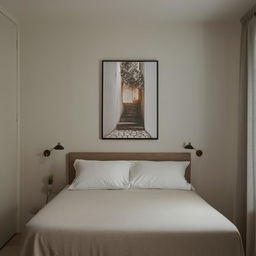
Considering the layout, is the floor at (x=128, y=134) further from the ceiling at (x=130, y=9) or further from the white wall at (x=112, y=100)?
the ceiling at (x=130, y=9)

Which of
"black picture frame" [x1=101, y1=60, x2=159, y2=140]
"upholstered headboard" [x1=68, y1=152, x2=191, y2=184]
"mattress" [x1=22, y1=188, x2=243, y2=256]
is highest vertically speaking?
"black picture frame" [x1=101, y1=60, x2=159, y2=140]

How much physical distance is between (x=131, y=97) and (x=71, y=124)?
809 millimetres

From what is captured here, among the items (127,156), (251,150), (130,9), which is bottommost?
(127,156)

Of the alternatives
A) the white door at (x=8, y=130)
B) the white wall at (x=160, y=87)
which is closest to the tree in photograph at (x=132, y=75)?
the white wall at (x=160, y=87)

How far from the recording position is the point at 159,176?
3523 mm

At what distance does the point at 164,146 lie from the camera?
12.9 ft

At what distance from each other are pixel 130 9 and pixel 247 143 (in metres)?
1.87

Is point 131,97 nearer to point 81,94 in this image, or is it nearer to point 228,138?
point 81,94

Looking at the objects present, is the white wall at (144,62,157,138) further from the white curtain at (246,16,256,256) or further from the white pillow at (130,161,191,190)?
the white curtain at (246,16,256,256)

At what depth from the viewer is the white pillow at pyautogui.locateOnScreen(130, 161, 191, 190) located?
11.5ft

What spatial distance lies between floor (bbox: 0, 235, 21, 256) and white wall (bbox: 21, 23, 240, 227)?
997mm

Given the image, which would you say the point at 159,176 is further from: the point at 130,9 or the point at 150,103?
the point at 130,9

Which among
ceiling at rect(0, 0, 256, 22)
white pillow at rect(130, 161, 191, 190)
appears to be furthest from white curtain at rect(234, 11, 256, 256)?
white pillow at rect(130, 161, 191, 190)

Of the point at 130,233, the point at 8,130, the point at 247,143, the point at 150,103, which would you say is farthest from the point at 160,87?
the point at 130,233
